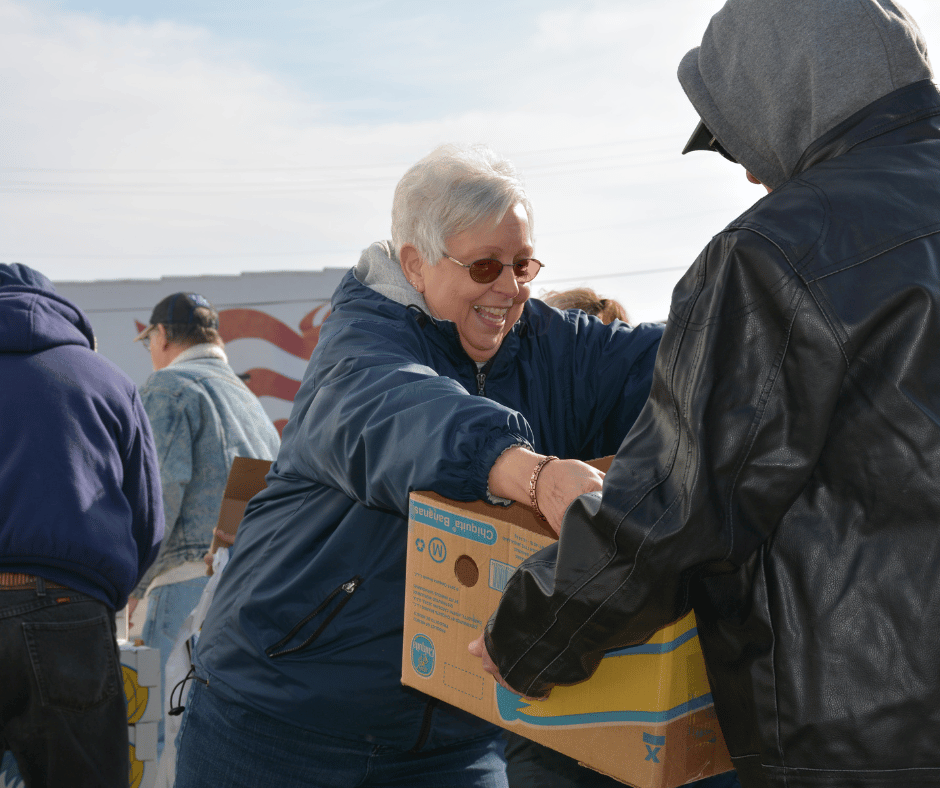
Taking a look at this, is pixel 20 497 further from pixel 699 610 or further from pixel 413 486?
pixel 699 610

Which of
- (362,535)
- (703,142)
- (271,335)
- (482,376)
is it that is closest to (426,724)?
(362,535)

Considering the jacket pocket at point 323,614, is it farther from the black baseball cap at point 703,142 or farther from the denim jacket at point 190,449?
the denim jacket at point 190,449

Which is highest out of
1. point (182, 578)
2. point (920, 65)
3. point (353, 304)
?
point (920, 65)

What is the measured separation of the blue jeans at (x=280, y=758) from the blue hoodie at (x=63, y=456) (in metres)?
1.04

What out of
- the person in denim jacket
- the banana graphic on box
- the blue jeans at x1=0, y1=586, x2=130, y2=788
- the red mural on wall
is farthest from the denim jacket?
the red mural on wall

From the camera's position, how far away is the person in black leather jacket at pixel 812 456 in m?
1.28

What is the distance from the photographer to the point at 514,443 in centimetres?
166

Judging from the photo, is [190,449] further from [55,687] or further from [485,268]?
[485,268]

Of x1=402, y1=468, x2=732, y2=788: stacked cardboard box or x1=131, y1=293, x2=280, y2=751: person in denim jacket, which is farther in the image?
x1=131, y1=293, x2=280, y2=751: person in denim jacket

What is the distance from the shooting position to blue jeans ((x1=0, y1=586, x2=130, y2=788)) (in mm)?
3092

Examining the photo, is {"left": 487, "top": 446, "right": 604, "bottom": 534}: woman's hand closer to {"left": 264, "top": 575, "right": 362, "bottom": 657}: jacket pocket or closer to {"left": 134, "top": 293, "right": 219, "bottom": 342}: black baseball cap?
{"left": 264, "top": 575, "right": 362, "bottom": 657}: jacket pocket

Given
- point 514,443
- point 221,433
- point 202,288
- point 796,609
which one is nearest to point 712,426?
point 796,609

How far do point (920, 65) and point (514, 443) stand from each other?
868 millimetres

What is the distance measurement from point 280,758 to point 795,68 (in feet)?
5.89
